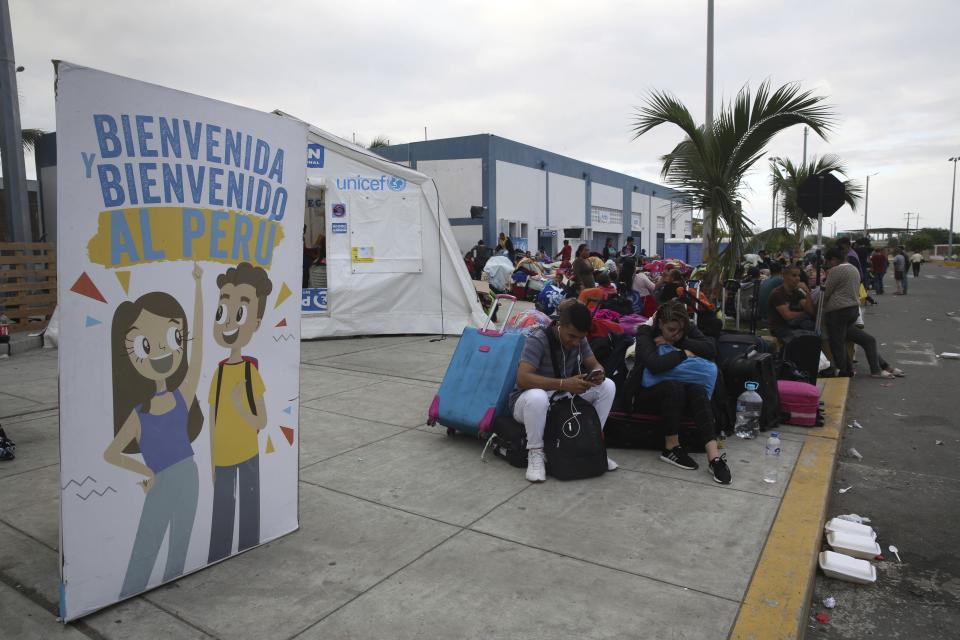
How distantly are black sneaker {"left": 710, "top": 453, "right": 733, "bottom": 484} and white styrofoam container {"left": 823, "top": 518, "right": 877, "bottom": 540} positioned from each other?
65 centimetres

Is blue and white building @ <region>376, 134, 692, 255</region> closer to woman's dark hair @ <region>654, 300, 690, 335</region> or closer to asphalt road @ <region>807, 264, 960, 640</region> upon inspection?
asphalt road @ <region>807, 264, 960, 640</region>

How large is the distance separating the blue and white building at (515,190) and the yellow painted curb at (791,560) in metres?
17.6

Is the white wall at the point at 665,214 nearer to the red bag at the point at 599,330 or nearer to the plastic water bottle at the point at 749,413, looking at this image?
the red bag at the point at 599,330

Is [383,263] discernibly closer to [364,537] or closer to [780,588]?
[364,537]

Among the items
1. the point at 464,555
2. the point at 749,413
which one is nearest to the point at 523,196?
the point at 749,413

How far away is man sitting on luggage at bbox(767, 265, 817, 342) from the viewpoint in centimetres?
816

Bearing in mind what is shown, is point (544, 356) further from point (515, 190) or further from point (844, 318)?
point (515, 190)

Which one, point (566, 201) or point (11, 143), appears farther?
point (566, 201)

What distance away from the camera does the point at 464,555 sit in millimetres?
3383

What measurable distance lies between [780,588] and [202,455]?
2.84m

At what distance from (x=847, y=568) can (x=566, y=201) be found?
Answer: 2819 cm

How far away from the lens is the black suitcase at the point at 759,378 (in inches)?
220

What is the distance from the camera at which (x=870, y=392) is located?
777 cm

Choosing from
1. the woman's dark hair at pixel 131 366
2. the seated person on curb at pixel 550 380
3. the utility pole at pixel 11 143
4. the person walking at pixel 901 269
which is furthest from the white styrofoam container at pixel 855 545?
the person walking at pixel 901 269
